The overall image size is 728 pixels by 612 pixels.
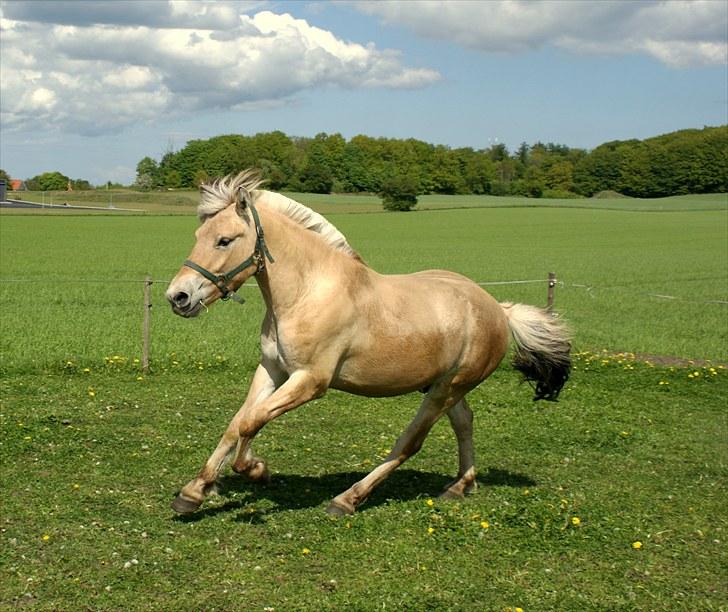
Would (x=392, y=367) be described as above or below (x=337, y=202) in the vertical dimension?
below

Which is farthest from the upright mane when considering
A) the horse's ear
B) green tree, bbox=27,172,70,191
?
green tree, bbox=27,172,70,191

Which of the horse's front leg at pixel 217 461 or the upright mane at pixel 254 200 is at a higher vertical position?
the upright mane at pixel 254 200

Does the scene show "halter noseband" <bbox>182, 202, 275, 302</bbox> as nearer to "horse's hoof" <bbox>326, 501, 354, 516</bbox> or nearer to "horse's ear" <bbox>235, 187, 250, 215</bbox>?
"horse's ear" <bbox>235, 187, 250, 215</bbox>

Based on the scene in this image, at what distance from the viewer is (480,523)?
23.8 ft

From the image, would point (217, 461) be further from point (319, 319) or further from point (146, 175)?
point (146, 175)

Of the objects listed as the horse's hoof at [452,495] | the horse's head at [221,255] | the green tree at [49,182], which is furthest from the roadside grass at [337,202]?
the horse's head at [221,255]

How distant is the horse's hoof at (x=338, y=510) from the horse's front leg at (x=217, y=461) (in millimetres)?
970

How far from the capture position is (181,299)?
6457 millimetres

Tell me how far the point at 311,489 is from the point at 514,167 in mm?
136174

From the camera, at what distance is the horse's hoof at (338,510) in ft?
24.3

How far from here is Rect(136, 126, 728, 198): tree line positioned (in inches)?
4090

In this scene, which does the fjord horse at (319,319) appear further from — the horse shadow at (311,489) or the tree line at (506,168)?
the tree line at (506,168)

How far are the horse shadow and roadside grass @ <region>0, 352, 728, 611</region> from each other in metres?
0.03

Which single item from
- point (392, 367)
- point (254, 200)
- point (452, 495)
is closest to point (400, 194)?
point (452, 495)
